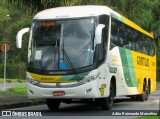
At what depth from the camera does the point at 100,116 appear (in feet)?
49.3

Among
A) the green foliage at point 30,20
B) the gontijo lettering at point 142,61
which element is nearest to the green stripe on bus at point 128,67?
the gontijo lettering at point 142,61

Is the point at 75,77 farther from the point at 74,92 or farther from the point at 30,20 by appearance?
the point at 30,20

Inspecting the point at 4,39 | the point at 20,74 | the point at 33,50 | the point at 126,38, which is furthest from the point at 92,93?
the point at 4,39

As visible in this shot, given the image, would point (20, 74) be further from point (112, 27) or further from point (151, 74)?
point (112, 27)

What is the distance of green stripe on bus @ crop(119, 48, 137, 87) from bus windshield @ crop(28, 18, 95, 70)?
350 cm

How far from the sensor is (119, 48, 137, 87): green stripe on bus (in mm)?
19656

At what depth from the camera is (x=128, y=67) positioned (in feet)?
67.4

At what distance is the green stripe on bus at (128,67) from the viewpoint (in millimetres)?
19656

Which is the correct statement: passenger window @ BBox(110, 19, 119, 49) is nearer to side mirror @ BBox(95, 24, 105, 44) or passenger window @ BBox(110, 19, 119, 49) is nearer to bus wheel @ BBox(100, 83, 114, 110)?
bus wheel @ BBox(100, 83, 114, 110)

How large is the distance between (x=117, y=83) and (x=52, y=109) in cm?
283

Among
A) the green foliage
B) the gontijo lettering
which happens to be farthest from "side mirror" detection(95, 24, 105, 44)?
the green foliage

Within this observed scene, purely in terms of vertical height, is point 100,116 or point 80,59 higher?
point 80,59

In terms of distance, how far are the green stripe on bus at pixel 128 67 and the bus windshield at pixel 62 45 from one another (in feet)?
11.5

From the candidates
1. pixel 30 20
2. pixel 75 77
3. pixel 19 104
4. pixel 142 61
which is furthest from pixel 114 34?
pixel 30 20
